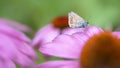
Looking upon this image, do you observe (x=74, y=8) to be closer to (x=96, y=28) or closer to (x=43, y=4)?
(x=43, y=4)

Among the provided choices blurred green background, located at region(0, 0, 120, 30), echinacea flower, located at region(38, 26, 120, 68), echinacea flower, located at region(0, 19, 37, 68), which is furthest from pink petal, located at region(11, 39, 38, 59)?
blurred green background, located at region(0, 0, 120, 30)

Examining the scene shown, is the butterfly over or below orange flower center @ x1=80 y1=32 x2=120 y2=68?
over

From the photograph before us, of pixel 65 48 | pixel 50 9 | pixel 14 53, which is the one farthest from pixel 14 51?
pixel 50 9

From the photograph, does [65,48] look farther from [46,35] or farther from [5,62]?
[46,35]

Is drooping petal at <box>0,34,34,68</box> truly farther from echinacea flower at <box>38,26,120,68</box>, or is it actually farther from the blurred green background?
the blurred green background

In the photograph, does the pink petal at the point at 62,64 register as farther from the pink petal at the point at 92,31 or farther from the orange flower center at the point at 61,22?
the orange flower center at the point at 61,22

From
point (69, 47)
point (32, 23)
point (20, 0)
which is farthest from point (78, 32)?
point (20, 0)
